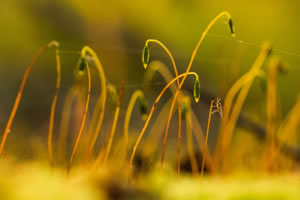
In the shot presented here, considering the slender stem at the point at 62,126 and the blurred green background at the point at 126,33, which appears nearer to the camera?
the slender stem at the point at 62,126

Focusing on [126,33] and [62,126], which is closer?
[62,126]

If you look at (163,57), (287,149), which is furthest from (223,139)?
(163,57)

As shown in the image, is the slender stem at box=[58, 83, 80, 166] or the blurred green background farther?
the blurred green background

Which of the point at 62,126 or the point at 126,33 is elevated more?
the point at 126,33

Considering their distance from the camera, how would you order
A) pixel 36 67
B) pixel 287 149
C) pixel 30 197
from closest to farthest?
pixel 30 197 → pixel 287 149 → pixel 36 67

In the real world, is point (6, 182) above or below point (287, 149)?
above

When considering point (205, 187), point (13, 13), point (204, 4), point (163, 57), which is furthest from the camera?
point (13, 13)

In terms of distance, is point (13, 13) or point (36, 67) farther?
point (36, 67)

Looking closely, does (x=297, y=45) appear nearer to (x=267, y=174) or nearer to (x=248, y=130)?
(x=248, y=130)
